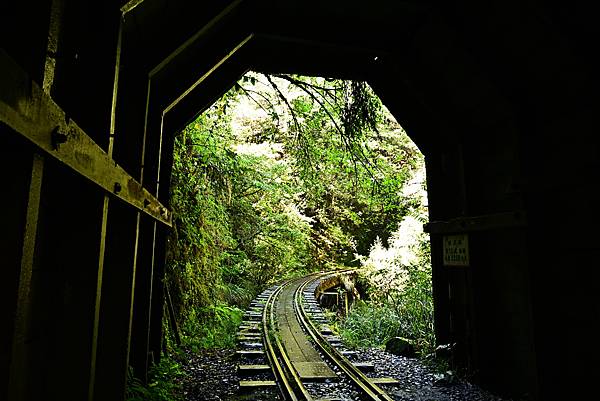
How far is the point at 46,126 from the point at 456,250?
5324 mm

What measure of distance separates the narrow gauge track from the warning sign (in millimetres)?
2040

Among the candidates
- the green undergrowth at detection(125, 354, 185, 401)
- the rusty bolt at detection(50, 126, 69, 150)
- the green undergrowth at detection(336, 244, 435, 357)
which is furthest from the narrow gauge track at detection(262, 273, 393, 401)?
the rusty bolt at detection(50, 126, 69, 150)

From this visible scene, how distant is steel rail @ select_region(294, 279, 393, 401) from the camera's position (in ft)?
15.5

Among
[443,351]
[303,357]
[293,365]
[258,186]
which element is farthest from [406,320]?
[258,186]

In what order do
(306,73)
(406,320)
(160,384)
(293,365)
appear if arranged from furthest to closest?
(406,320) < (306,73) < (293,365) < (160,384)

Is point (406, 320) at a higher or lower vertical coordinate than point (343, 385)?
higher

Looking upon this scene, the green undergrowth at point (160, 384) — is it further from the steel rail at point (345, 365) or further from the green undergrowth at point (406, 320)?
the green undergrowth at point (406, 320)

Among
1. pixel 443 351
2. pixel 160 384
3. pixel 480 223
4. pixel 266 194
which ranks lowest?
pixel 160 384

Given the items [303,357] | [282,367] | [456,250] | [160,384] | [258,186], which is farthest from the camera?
[258,186]

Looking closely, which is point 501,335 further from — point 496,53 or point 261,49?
point 261,49

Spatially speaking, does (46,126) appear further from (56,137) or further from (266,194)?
(266,194)

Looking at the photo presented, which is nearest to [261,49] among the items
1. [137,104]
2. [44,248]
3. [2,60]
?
[137,104]

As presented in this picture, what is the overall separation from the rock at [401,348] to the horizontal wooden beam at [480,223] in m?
2.24

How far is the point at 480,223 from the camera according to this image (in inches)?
193
